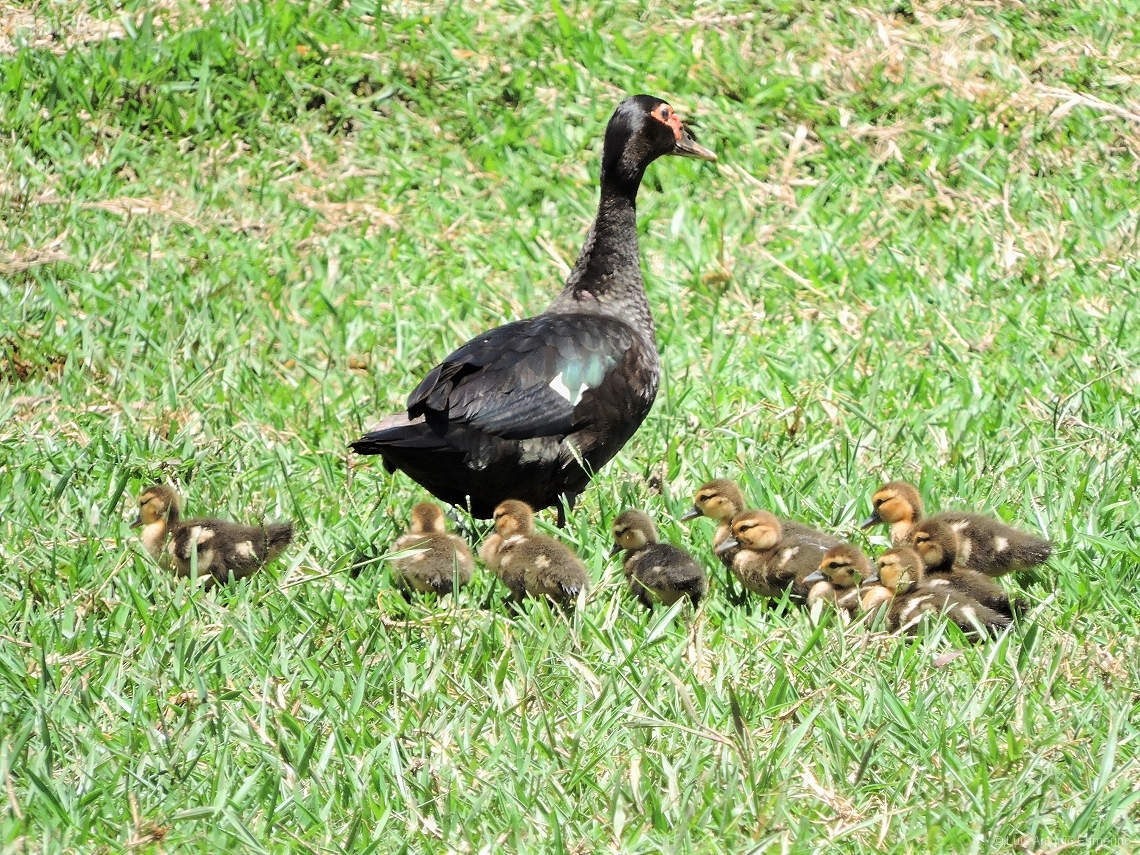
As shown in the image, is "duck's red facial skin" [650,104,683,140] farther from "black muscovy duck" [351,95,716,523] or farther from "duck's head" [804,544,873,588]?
"duck's head" [804,544,873,588]

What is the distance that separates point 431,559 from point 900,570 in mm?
1432

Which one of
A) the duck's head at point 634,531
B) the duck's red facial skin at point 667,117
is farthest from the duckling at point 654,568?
the duck's red facial skin at point 667,117

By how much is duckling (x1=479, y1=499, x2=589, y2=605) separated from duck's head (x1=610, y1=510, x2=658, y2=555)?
190 mm

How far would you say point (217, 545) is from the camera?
4.81m

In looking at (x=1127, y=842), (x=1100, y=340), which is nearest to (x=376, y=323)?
(x=1100, y=340)

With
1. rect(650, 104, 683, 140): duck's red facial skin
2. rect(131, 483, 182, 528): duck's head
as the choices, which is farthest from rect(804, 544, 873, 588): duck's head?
rect(650, 104, 683, 140): duck's red facial skin

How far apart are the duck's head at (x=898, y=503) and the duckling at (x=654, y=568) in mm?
679

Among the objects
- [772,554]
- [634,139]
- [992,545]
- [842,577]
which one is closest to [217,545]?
[772,554]

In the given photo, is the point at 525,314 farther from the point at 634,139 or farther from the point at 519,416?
the point at 519,416

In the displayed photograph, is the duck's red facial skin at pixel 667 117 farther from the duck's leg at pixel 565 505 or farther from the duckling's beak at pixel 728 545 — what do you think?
the duckling's beak at pixel 728 545

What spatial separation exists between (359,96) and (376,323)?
2.25 m

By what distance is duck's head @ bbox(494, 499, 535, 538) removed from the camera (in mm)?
4926

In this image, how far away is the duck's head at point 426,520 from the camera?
16.4ft

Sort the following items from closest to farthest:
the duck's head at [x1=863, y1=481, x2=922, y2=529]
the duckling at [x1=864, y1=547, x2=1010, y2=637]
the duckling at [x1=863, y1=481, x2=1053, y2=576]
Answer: the duckling at [x1=864, y1=547, x2=1010, y2=637] < the duckling at [x1=863, y1=481, x2=1053, y2=576] < the duck's head at [x1=863, y1=481, x2=922, y2=529]
